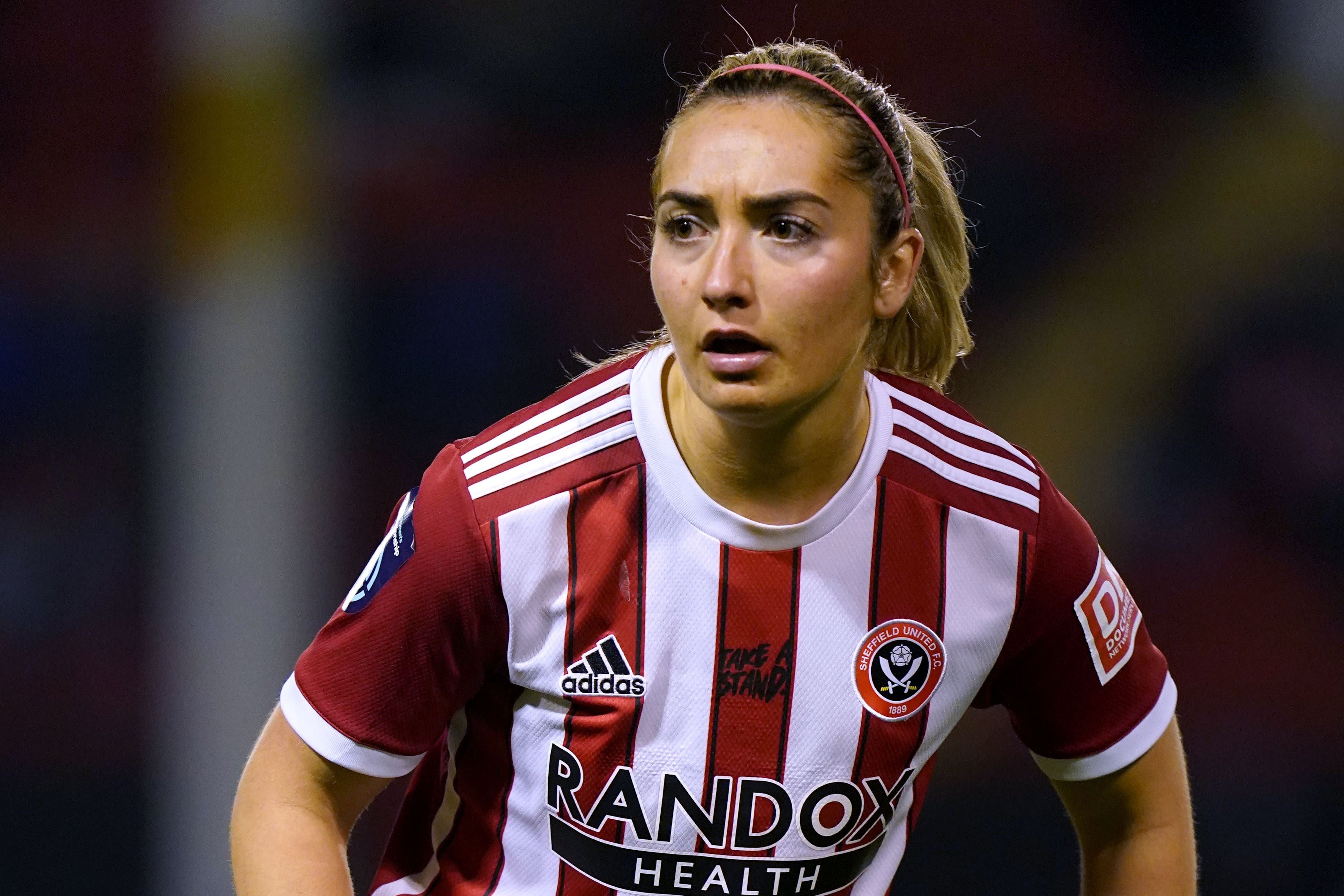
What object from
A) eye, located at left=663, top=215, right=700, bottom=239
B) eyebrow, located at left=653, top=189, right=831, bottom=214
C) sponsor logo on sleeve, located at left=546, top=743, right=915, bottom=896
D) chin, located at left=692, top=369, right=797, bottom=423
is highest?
eyebrow, located at left=653, top=189, right=831, bottom=214

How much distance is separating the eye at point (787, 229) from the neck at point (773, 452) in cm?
17

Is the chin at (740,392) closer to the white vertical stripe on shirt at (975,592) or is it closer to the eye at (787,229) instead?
the eye at (787,229)

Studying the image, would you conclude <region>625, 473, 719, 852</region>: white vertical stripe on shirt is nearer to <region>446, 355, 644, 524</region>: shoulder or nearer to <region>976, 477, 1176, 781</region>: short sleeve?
<region>446, 355, 644, 524</region>: shoulder

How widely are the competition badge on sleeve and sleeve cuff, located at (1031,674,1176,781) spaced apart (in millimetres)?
229

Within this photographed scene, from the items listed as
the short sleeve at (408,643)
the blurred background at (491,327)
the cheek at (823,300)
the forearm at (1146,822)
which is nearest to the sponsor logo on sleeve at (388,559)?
the short sleeve at (408,643)

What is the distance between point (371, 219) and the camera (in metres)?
3.54

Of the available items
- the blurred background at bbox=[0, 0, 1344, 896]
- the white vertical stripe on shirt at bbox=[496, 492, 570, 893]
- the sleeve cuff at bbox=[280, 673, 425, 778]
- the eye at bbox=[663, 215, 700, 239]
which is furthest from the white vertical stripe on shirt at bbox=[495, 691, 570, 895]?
the blurred background at bbox=[0, 0, 1344, 896]

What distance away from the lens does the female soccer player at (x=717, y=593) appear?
136 centimetres

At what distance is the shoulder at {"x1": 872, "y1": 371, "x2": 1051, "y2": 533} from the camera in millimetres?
1494

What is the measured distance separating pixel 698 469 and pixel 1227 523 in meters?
2.39

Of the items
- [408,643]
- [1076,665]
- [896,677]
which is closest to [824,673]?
[896,677]

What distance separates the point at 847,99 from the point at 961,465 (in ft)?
1.30

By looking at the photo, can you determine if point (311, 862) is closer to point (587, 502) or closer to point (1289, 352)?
point (587, 502)

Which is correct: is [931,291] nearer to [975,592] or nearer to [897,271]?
[897,271]
